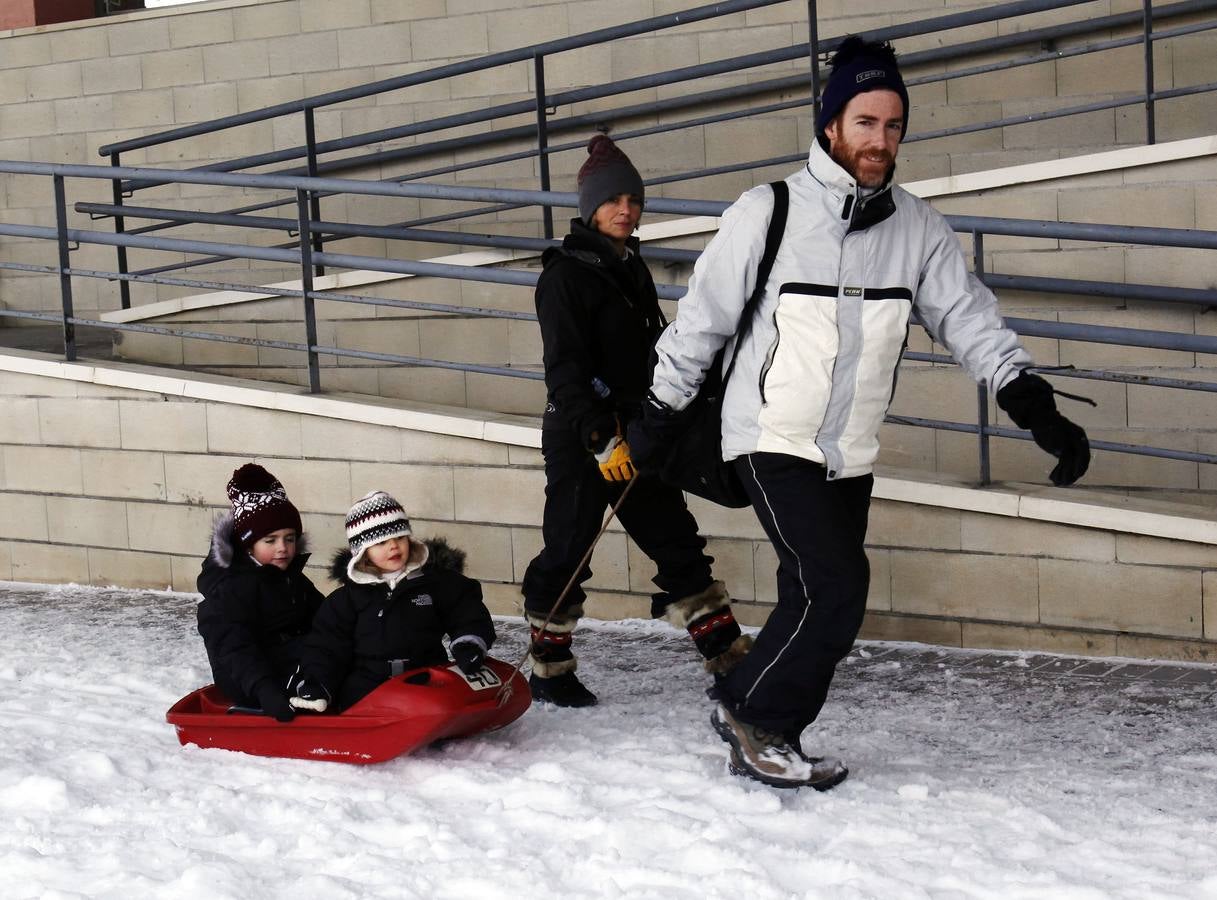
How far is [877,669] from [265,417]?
2.79 meters

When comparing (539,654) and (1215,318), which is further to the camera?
(1215,318)

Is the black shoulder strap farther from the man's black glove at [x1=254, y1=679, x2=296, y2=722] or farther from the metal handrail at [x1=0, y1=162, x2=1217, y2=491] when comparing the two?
the man's black glove at [x1=254, y1=679, x2=296, y2=722]

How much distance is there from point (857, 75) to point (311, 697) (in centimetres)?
215

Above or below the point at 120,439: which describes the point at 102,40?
above

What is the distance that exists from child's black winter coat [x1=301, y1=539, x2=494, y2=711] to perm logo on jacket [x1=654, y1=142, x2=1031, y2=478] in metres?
0.95

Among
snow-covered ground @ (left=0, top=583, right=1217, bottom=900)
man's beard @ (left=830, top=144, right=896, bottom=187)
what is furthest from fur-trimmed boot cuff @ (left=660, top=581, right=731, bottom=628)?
man's beard @ (left=830, top=144, right=896, bottom=187)

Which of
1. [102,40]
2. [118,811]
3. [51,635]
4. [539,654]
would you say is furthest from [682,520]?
[102,40]

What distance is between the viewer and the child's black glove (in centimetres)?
412

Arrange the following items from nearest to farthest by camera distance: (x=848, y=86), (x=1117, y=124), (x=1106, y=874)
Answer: (x=1106, y=874) < (x=848, y=86) < (x=1117, y=124)

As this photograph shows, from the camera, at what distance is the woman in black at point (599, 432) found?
14.4ft

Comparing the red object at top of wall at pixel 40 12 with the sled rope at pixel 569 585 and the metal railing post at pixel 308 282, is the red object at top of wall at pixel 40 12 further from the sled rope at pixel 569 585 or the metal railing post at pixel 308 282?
the sled rope at pixel 569 585

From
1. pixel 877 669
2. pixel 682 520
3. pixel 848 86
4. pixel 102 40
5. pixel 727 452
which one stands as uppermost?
pixel 102 40

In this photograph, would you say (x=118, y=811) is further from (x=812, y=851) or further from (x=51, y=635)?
(x=51, y=635)

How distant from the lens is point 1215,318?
5.63 meters
